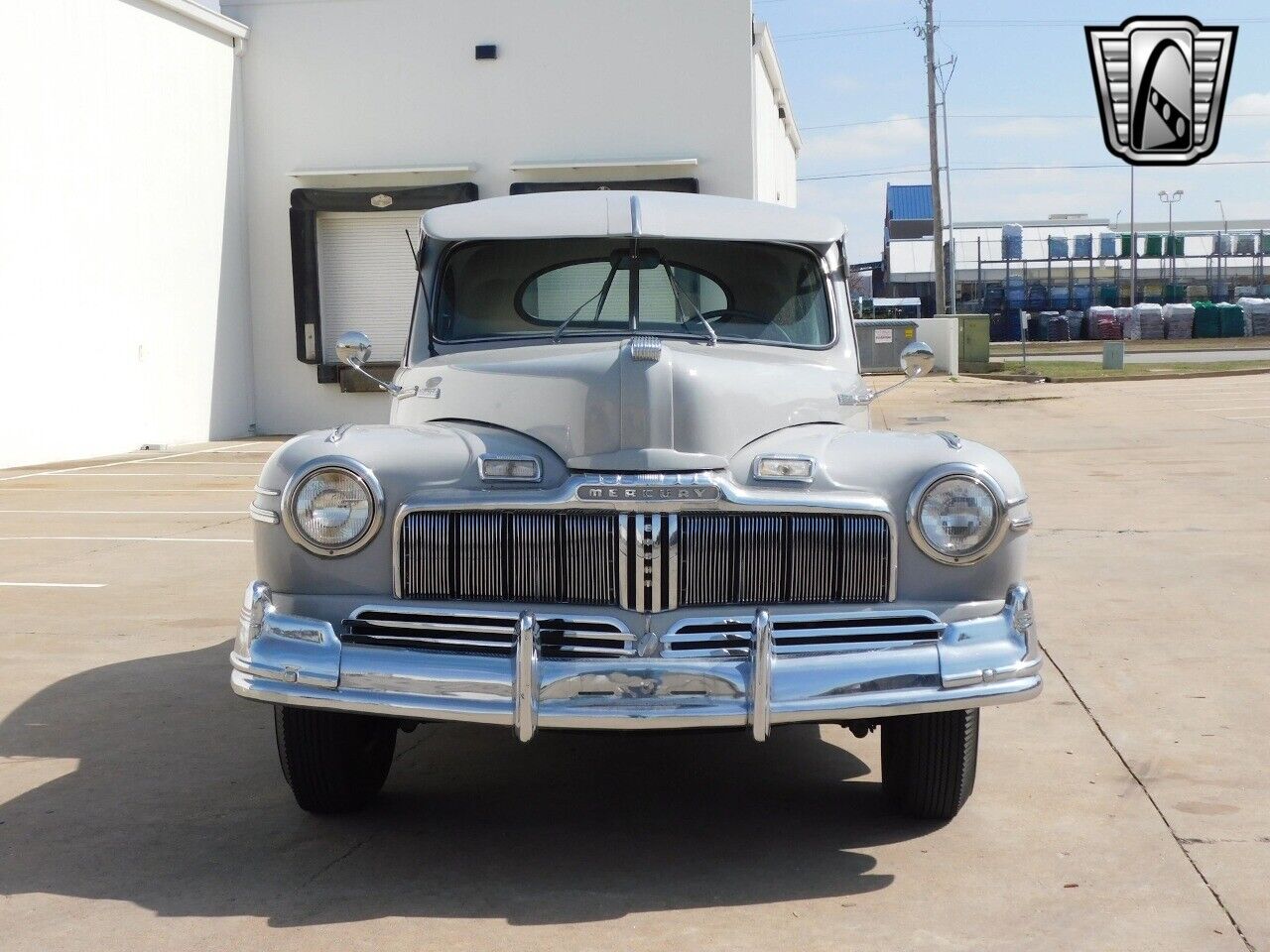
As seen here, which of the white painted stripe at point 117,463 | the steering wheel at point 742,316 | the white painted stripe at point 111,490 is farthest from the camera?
the white painted stripe at point 117,463

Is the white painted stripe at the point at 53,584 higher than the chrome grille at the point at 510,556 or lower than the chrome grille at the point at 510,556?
lower

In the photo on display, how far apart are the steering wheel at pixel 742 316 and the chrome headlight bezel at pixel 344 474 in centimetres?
159

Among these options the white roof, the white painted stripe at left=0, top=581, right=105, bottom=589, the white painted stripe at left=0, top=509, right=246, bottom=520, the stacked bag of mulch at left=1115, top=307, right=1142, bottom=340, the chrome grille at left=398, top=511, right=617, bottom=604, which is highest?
the stacked bag of mulch at left=1115, top=307, right=1142, bottom=340

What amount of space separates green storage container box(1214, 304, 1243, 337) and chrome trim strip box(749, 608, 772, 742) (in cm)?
4983

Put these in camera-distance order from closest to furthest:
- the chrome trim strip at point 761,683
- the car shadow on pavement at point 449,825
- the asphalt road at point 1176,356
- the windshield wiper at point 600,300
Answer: the chrome trim strip at point 761,683
the car shadow on pavement at point 449,825
the windshield wiper at point 600,300
the asphalt road at point 1176,356

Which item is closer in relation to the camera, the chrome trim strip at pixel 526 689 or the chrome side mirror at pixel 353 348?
the chrome trim strip at pixel 526 689

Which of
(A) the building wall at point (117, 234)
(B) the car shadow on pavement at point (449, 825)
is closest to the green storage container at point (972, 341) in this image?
(A) the building wall at point (117, 234)

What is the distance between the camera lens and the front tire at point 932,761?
13.5 ft

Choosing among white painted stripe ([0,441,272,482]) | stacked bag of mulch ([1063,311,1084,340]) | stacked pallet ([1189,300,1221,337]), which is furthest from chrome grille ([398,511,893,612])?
stacked bag of mulch ([1063,311,1084,340])

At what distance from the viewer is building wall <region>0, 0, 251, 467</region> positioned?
51.9 ft

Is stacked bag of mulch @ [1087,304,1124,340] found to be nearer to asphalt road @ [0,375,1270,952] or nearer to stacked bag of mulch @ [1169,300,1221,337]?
stacked bag of mulch @ [1169,300,1221,337]

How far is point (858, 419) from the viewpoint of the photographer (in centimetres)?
512

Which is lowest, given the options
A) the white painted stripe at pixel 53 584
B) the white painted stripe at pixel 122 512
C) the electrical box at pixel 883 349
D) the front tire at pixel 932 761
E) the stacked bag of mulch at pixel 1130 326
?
the front tire at pixel 932 761

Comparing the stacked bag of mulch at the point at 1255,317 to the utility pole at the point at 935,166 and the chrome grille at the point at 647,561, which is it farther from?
the chrome grille at the point at 647,561
